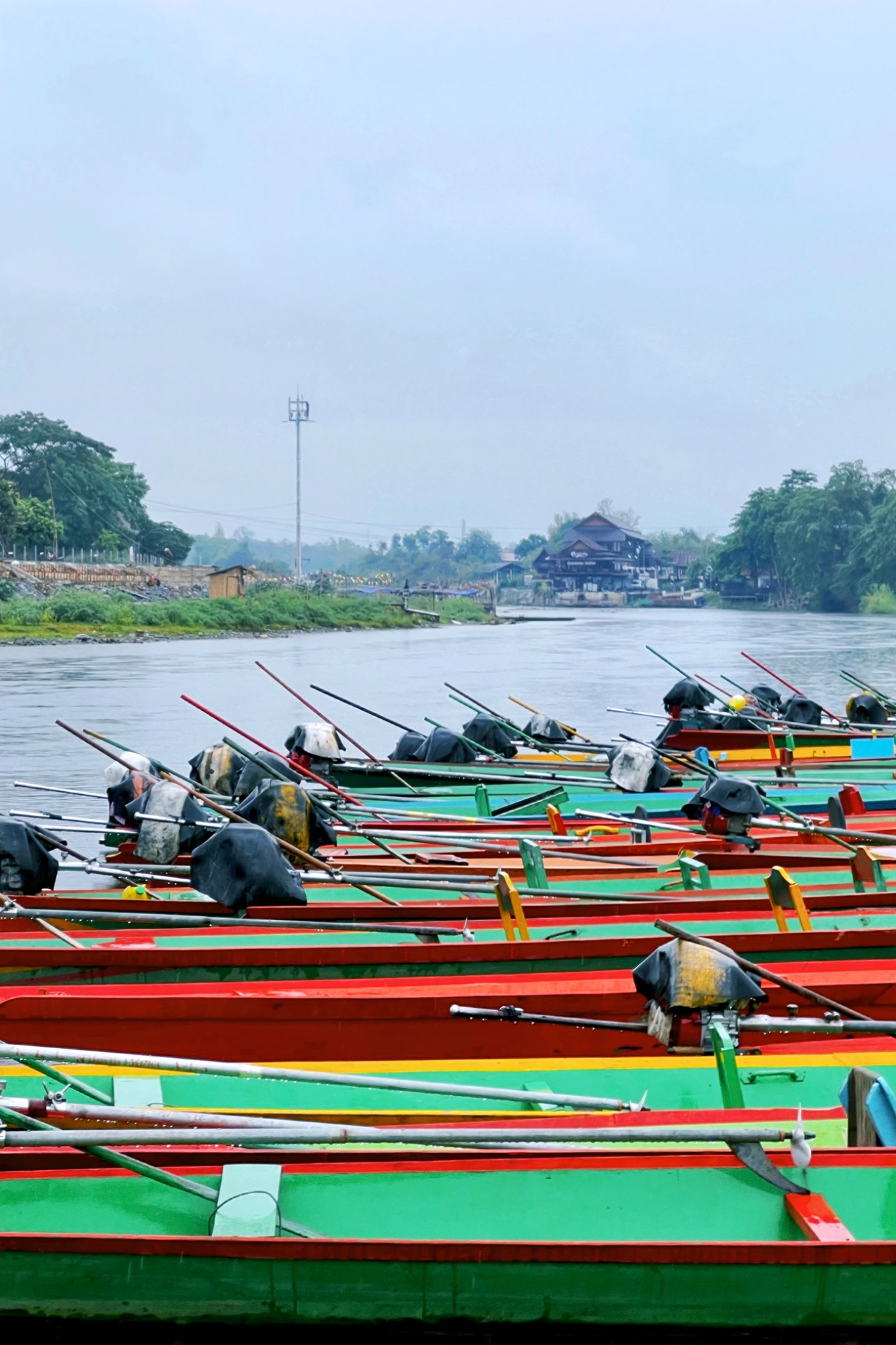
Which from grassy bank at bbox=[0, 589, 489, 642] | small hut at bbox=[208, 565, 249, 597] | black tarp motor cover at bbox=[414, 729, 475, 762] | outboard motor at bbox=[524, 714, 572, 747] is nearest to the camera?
black tarp motor cover at bbox=[414, 729, 475, 762]

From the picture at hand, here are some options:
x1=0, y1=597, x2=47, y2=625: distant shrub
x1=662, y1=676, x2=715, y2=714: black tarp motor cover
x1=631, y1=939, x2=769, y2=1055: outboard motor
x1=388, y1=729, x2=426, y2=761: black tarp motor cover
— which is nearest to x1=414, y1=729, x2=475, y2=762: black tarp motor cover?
x1=388, y1=729, x2=426, y2=761: black tarp motor cover

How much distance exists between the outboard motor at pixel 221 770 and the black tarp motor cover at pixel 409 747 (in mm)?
2852

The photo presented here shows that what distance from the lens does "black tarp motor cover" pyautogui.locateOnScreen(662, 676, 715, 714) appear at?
15.3m

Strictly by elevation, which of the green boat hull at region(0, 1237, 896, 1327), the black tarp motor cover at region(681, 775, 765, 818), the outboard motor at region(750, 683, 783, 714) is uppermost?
the black tarp motor cover at region(681, 775, 765, 818)

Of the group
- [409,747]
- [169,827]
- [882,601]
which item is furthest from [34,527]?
[169,827]

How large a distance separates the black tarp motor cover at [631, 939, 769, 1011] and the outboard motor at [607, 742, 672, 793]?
6.45 metres

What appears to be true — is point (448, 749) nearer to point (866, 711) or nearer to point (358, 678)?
point (866, 711)

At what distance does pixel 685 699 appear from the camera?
15.3m

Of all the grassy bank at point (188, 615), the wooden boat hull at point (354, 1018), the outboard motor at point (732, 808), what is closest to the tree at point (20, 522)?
the grassy bank at point (188, 615)

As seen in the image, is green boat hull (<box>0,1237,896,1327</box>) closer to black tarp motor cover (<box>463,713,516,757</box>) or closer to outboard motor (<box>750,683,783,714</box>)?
black tarp motor cover (<box>463,713,516,757</box>)

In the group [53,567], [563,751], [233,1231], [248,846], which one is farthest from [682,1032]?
[53,567]

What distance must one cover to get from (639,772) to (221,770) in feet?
10.1

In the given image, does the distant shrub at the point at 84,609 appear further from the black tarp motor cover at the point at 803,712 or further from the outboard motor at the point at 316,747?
the outboard motor at the point at 316,747

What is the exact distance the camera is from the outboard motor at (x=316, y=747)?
40.3ft
